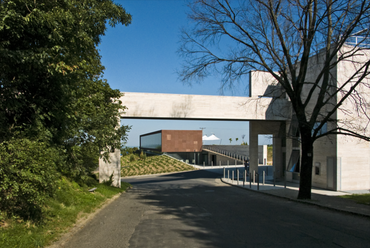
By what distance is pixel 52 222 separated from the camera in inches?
311

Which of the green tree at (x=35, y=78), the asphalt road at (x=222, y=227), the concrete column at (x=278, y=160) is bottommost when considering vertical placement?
the asphalt road at (x=222, y=227)

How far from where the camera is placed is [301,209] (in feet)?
36.8

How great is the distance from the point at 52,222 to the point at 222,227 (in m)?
4.68

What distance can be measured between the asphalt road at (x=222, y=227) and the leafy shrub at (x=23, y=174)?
1.45 metres

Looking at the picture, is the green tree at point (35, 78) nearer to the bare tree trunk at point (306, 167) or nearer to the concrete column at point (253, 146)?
the bare tree trunk at point (306, 167)

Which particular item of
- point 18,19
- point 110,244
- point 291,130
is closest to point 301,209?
point 110,244

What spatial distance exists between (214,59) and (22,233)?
11.3 metres

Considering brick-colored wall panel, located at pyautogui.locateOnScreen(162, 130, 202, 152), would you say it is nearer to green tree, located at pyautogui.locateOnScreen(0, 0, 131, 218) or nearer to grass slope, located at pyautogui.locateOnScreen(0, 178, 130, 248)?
grass slope, located at pyautogui.locateOnScreen(0, 178, 130, 248)

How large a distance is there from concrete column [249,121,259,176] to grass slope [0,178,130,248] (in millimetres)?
17575

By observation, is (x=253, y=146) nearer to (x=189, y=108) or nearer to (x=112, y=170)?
(x=189, y=108)

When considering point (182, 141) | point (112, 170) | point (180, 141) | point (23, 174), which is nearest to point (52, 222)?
point (23, 174)

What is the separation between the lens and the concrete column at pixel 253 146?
1064 inches

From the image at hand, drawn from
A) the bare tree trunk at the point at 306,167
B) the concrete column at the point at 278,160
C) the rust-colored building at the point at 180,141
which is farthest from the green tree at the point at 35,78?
the rust-colored building at the point at 180,141

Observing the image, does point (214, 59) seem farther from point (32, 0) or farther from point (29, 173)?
point (29, 173)
